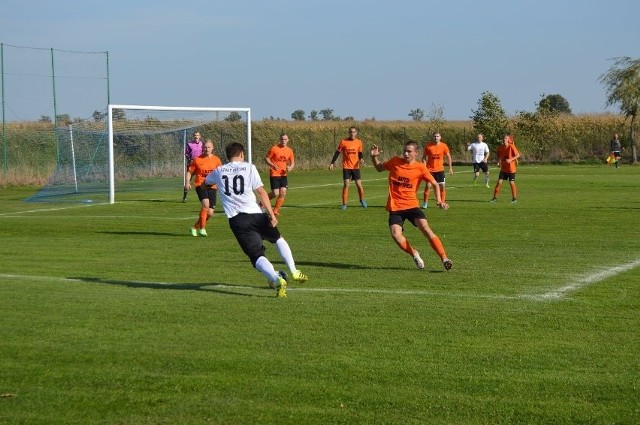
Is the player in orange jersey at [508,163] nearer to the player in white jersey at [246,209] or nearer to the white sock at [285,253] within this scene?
the white sock at [285,253]

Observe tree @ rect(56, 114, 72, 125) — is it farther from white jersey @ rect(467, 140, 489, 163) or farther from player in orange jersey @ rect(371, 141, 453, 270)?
player in orange jersey @ rect(371, 141, 453, 270)

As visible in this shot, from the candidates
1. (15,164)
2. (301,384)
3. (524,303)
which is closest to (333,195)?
(15,164)

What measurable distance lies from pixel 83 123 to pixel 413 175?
24.2 metres

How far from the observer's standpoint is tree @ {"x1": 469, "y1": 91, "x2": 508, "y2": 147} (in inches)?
2682

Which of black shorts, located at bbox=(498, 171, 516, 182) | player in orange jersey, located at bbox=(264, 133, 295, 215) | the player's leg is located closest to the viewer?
the player's leg

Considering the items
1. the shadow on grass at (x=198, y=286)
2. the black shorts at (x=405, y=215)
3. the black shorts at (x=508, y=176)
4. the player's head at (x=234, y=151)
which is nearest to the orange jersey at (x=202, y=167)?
the black shorts at (x=405, y=215)

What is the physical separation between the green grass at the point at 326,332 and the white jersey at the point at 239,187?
0.99 m

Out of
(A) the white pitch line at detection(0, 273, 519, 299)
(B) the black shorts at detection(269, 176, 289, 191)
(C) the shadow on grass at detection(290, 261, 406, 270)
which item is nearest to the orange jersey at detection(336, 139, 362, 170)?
(B) the black shorts at detection(269, 176, 289, 191)

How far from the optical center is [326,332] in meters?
9.55

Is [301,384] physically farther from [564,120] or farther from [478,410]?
[564,120]

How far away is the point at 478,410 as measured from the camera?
6.94m

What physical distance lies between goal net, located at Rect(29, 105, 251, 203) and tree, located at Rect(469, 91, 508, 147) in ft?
107

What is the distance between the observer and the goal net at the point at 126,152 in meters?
34.0

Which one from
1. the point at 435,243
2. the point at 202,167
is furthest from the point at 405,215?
the point at 202,167
